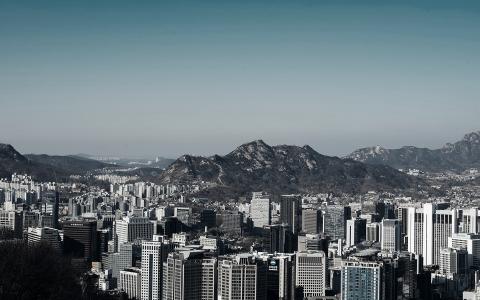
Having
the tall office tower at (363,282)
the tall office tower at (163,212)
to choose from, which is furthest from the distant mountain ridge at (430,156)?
the tall office tower at (363,282)

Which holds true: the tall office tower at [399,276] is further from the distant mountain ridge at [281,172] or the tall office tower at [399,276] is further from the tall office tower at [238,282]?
the distant mountain ridge at [281,172]

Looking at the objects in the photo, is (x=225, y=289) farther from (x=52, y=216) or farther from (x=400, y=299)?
(x=52, y=216)

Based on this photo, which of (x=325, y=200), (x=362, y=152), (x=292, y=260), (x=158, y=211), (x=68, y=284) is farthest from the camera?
(x=362, y=152)

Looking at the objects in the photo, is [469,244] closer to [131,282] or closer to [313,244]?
[313,244]

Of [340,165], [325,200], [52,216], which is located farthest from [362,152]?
[52,216]

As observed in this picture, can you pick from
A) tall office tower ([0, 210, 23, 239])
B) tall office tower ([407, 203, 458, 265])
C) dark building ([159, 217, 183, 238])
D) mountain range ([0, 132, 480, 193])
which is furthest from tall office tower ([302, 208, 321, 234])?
mountain range ([0, 132, 480, 193])

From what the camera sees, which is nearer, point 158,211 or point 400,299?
point 400,299

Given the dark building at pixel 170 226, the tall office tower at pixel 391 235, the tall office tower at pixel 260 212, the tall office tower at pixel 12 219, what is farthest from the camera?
the tall office tower at pixel 260 212

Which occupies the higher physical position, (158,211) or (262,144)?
(262,144)

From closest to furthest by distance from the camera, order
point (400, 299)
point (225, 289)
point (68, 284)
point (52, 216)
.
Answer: point (68, 284) → point (225, 289) → point (400, 299) → point (52, 216)
